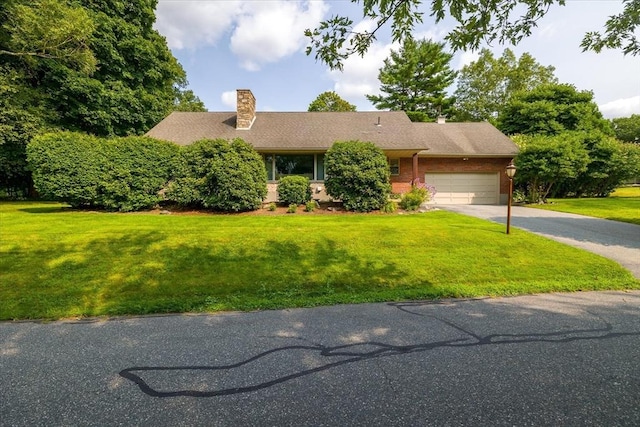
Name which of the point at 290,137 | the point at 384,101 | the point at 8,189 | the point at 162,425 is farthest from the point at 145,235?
the point at 384,101

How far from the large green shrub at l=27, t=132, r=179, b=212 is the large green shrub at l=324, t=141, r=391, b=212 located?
6207mm

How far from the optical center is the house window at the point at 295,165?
16.4m

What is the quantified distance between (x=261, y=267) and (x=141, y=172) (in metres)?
8.35

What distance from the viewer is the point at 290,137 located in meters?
16.5

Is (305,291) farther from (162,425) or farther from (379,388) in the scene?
(162,425)

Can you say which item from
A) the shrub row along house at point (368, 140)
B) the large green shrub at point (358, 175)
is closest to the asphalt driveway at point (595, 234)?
the large green shrub at point (358, 175)

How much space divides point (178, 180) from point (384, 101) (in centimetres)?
2656

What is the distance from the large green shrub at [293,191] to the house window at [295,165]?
3322 millimetres

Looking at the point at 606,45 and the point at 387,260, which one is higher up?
the point at 606,45

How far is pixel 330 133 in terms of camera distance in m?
17.2

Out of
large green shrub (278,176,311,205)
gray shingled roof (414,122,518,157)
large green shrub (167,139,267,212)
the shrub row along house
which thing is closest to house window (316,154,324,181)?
the shrub row along house

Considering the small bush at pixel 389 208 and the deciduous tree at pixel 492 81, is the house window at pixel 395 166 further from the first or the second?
the deciduous tree at pixel 492 81

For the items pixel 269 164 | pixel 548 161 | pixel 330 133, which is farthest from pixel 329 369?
pixel 548 161

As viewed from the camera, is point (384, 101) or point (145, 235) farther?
point (384, 101)
